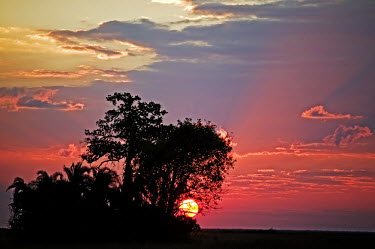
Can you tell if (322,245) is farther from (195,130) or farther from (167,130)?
(167,130)

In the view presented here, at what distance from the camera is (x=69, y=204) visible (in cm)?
7362

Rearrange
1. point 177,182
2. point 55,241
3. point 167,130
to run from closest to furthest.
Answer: point 55,241 → point 177,182 → point 167,130

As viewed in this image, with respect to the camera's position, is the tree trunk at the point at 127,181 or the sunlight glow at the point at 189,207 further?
the sunlight glow at the point at 189,207

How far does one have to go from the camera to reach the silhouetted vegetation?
240 feet

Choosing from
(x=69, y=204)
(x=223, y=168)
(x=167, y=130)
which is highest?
(x=167, y=130)

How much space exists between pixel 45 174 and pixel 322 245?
34.4 meters

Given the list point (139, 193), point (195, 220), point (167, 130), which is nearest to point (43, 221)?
point (139, 193)

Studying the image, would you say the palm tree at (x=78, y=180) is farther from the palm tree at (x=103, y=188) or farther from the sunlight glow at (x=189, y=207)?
the sunlight glow at (x=189, y=207)

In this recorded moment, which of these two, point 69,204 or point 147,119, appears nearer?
point 69,204

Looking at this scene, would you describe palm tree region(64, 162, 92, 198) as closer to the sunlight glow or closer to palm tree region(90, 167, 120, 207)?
palm tree region(90, 167, 120, 207)

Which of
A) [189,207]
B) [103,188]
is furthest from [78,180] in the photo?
[189,207]

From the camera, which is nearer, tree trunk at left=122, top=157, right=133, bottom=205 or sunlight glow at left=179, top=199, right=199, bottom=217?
tree trunk at left=122, top=157, right=133, bottom=205

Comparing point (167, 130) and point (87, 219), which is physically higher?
point (167, 130)

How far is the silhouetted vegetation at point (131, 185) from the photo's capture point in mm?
73125
